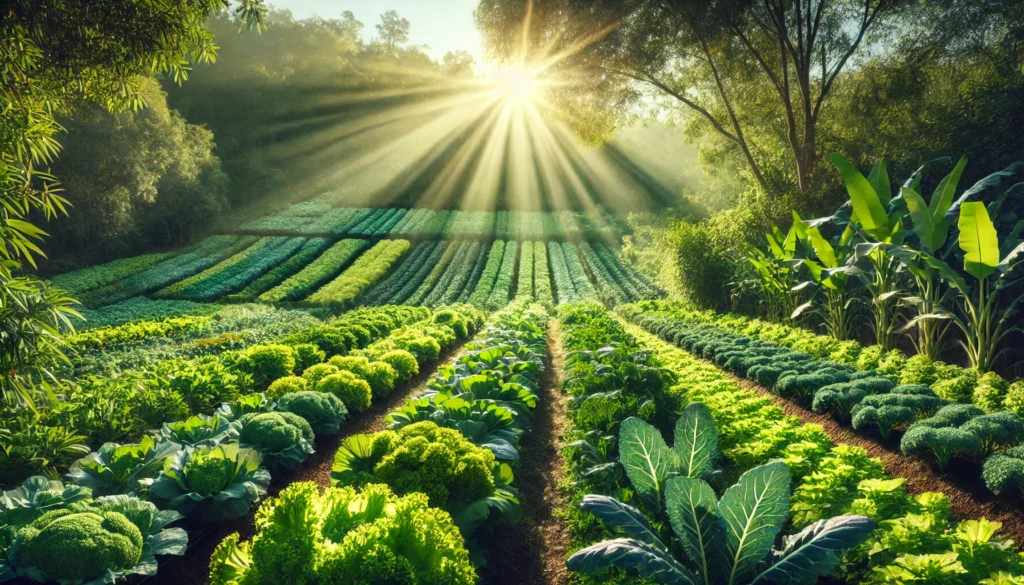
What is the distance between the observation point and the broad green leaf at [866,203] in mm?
7492

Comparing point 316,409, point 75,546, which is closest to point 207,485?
point 75,546

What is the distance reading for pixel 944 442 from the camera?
3.59 m

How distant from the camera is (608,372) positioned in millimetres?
5941

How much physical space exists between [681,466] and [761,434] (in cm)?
143

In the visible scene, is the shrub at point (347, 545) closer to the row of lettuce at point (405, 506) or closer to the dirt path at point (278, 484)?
the row of lettuce at point (405, 506)

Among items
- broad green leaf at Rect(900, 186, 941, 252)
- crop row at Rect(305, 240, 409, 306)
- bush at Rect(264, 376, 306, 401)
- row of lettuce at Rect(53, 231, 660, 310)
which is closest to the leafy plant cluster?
broad green leaf at Rect(900, 186, 941, 252)

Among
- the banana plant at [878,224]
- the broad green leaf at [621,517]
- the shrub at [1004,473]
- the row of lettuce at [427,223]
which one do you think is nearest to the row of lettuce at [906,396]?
the shrub at [1004,473]

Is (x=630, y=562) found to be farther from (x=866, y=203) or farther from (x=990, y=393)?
(x=866, y=203)

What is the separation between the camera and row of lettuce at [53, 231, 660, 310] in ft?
79.1

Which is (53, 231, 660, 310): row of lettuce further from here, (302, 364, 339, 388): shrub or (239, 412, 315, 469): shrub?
(239, 412, 315, 469): shrub

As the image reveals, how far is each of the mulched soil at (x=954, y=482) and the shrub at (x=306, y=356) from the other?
25.8ft

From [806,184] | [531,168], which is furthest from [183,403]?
[531,168]

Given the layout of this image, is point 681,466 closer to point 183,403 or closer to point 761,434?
point 761,434

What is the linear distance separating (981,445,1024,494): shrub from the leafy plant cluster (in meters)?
0.38
